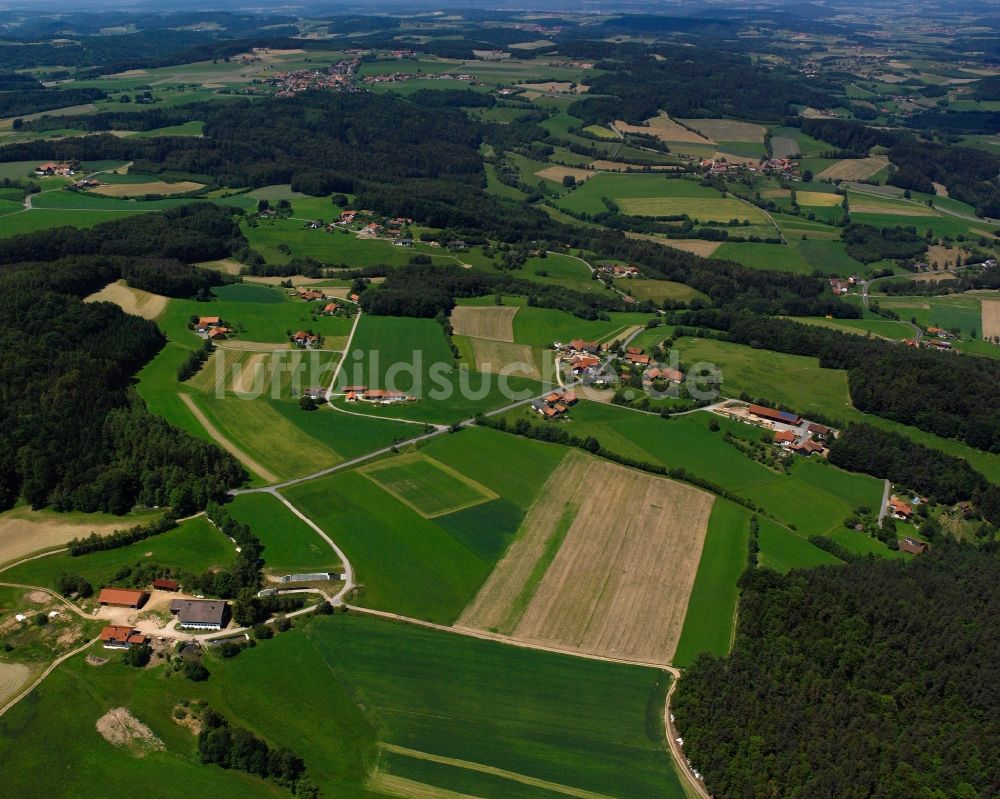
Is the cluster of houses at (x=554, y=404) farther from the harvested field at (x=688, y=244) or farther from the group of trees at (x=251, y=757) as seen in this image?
the harvested field at (x=688, y=244)

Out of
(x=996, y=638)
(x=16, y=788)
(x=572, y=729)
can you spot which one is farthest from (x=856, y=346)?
(x=16, y=788)

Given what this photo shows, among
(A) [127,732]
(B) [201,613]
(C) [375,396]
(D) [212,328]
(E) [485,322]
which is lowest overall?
(E) [485,322]

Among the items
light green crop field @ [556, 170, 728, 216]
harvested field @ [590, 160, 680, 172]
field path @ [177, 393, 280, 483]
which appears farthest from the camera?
harvested field @ [590, 160, 680, 172]

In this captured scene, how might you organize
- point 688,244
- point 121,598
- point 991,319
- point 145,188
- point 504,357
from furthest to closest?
point 145,188
point 688,244
point 991,319
point 504,357
point 121,598

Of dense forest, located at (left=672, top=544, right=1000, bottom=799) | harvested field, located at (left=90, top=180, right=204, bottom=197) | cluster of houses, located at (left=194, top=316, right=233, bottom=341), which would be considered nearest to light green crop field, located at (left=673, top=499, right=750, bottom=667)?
dense forest, located at (left=672, top=544, right=1000, bottom=799)

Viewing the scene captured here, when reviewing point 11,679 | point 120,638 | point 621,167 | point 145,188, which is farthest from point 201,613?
point 621,167

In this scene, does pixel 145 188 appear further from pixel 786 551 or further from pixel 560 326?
pixel 786 551

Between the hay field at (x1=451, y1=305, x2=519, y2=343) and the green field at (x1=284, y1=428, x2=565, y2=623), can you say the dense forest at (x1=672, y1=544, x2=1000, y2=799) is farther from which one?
the hay field at (x1=451, y1=305, x2=519, y2=343)

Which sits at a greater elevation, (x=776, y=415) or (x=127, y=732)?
(x=127, y=732)
